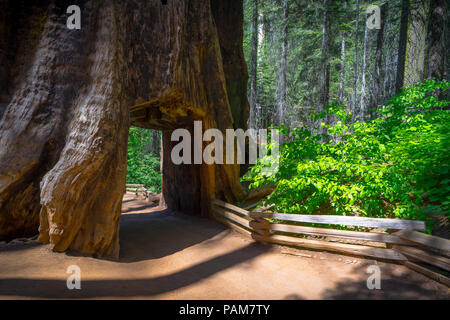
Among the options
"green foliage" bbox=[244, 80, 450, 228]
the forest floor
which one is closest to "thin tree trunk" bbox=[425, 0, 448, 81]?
"green foliage" bbox=[244, 80, 450, 228]

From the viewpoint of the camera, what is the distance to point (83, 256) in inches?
172

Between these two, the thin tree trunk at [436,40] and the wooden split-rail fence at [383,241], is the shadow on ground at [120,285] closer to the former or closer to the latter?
the wooden split-rail fence at [383,241]

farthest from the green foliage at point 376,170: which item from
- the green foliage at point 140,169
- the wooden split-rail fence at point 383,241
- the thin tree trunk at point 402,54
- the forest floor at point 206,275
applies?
the green foliage at point 140,169

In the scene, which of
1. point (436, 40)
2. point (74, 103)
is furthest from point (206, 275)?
point (436, 40)

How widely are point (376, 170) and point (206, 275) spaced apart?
383 cm

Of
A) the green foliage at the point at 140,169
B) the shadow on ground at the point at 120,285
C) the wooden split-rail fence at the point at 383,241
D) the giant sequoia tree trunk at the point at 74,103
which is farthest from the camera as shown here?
the green foliage at the point at 140,169

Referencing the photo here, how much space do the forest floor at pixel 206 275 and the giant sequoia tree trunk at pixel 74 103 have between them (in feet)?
2.17

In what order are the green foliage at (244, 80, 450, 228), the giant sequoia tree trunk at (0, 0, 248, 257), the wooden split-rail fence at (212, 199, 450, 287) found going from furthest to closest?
1. the green foliage at (244, 80, 450, 228)
2. the giant sequoia tree trunk at (0, 0, 248, 257)
3. the wooden split-rail fence at (212, 199, 450, 287)

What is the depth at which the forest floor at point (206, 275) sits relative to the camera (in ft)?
10.8

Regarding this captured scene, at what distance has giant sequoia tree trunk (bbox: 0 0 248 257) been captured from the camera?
440 centimetres

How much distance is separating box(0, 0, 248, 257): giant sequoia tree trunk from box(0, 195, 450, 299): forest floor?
66 cm

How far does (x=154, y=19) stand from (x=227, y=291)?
20.1 feet

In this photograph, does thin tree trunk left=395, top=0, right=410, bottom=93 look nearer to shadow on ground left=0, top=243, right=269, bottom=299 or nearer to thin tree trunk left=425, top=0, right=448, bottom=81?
thin tree trunk left=425, top=0, right=448, bottom=81

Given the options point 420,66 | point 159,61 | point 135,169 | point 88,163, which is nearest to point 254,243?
point 88,163
